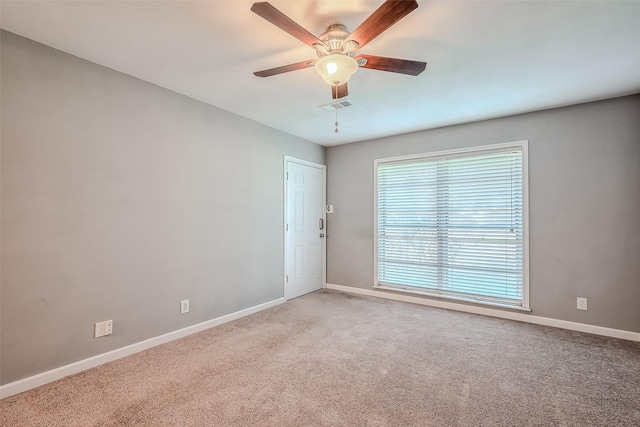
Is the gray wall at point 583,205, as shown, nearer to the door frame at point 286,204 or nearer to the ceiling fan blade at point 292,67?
the door frame at point 286,204

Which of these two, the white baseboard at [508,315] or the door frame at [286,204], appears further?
the door frame at [286,204]

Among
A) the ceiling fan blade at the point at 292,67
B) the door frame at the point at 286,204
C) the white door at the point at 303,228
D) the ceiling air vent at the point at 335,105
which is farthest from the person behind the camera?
the white door at the point at 303,228

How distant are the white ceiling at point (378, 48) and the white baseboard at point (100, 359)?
2.41 meters

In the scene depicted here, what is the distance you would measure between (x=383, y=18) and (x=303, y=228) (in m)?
3.45

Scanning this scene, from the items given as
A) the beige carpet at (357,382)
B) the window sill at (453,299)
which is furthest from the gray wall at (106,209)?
the window sill at (453,299)

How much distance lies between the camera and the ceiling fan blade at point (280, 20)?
135cm

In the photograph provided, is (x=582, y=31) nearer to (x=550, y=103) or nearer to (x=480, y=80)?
(x=480, y=80)

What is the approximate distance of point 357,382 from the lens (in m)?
2.18

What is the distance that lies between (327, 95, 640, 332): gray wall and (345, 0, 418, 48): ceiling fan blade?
8.98ft

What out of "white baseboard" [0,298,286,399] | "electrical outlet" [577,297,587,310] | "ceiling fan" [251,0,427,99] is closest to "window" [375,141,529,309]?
"electrical outlet" [577,297,587,310]

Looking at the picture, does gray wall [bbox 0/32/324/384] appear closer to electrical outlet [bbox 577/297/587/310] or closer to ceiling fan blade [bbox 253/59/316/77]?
ceiling fan blade [bbox 253/59/316/77]

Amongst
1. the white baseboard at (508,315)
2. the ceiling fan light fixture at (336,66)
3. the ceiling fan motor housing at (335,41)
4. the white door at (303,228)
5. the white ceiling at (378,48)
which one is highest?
the white ceiling at (378,48)

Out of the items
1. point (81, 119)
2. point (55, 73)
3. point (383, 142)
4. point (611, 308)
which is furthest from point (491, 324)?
point (55, 73)

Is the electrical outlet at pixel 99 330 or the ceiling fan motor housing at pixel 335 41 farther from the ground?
the ceiling fan motor housing at pixel 335 41
